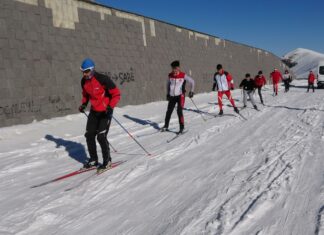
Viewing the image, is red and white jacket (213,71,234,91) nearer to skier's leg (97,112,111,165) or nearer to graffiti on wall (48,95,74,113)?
graffiti on wall (48,95,74,113)

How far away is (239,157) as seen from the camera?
A: 19.7ft

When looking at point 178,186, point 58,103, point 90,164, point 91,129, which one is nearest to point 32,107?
point 58,103

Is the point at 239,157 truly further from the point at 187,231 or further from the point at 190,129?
the point at 190,129

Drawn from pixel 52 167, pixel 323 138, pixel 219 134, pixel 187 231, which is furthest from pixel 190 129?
pixel 187 231

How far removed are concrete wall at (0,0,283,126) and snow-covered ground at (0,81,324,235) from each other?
2.86 metres

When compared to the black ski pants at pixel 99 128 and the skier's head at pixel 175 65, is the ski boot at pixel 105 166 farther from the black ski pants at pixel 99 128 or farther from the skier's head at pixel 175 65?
the skier's head at pixel 175 65

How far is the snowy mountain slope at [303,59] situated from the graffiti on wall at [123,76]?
82101mm

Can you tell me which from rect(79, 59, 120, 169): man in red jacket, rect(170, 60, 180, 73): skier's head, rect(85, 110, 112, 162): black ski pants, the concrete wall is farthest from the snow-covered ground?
the concrete wall

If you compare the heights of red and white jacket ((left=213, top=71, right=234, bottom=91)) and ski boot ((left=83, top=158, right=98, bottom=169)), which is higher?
red and white jacket ((left=213, top=71, right=234, bottom=91))

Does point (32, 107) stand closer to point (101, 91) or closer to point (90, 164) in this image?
point (90, 164)

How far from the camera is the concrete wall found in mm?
10562

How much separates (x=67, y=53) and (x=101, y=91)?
7.72 m

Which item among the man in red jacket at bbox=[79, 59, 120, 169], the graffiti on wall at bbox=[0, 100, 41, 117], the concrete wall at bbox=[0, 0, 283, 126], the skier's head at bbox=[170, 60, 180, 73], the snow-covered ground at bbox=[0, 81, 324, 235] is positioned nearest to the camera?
the snow-covered ground at bbox=[0, 81, 324, 235]

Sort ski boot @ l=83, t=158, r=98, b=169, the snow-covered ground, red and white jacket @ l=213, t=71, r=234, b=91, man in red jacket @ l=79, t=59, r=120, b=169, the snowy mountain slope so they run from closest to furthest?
the snow-covered ground < man in red jacket @ l=79, t=59, r=120, b=169 < ski boot @ l=83, t=158, r=98, b=169 < red and white jacket @ l=213, t=71, r=234, b=91 < the snowy mountain slope
